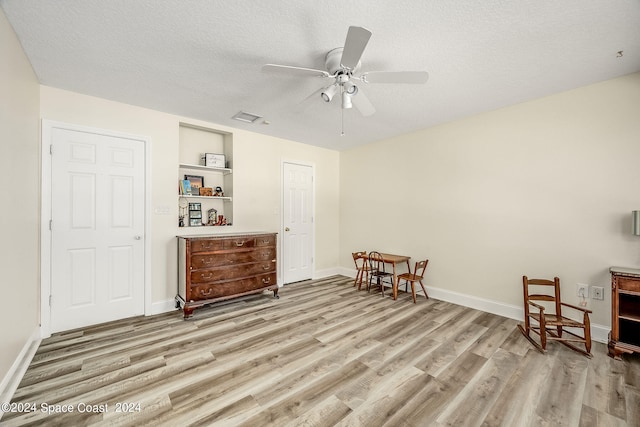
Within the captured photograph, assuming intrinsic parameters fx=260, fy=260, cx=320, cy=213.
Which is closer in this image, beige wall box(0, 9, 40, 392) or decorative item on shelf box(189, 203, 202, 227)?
beige wall box(0, 9, 40, 392)

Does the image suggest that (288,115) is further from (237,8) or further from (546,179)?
(546,179)

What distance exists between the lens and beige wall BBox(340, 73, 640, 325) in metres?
2.66

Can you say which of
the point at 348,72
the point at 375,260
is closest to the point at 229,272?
the point at 375,260

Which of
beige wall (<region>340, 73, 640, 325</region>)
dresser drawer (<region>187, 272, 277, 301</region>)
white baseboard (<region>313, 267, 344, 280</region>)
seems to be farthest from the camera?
white baseboard (<region>313, 267, 344, 280</region>)

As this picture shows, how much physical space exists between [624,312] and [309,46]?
3.74 metres

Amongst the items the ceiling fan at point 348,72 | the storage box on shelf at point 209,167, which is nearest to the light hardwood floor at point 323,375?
the storage box on shelf at point 209,167

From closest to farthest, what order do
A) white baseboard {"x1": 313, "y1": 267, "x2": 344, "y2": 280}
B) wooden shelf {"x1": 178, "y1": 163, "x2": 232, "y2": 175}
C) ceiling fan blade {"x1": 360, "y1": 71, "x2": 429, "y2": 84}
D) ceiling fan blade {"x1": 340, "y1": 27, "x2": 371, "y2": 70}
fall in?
ceiling fan blade {"x1": 340, "y1": 27, "x2": 371, "y2": 70} → ceiling fan blade {"x1": 360, "y1": 71, "x2": 429, "y2": 84} → wooden shelf {"x1": 178, "y1": 163, "x2": 232, "y2": 175} → white baseboard {"x1": 313, "y1": 267, "x2": 344, "y2": 280}

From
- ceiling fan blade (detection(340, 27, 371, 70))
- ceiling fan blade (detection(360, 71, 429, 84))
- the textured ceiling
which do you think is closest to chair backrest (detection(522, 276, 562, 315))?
the textured ceiling

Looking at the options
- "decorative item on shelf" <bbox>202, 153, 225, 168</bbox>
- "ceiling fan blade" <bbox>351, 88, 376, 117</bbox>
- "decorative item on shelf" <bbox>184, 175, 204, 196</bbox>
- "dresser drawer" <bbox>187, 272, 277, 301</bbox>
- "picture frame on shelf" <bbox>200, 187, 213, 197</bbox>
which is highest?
"ceiling fan blade" <bbox>351, 88, 376, 117</bbox>

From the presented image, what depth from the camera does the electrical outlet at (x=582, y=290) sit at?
279cm

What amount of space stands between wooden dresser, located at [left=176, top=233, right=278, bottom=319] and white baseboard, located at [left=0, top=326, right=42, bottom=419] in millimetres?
1299

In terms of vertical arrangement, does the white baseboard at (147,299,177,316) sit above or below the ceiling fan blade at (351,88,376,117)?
below

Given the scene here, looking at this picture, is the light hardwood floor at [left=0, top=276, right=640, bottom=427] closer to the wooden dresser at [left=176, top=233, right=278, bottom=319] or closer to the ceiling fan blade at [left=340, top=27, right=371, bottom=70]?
the wooden dresser at [left=176, top=233, right=278, bottom=319]

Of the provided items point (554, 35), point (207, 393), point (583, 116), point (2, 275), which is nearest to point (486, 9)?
point (554, 35)
